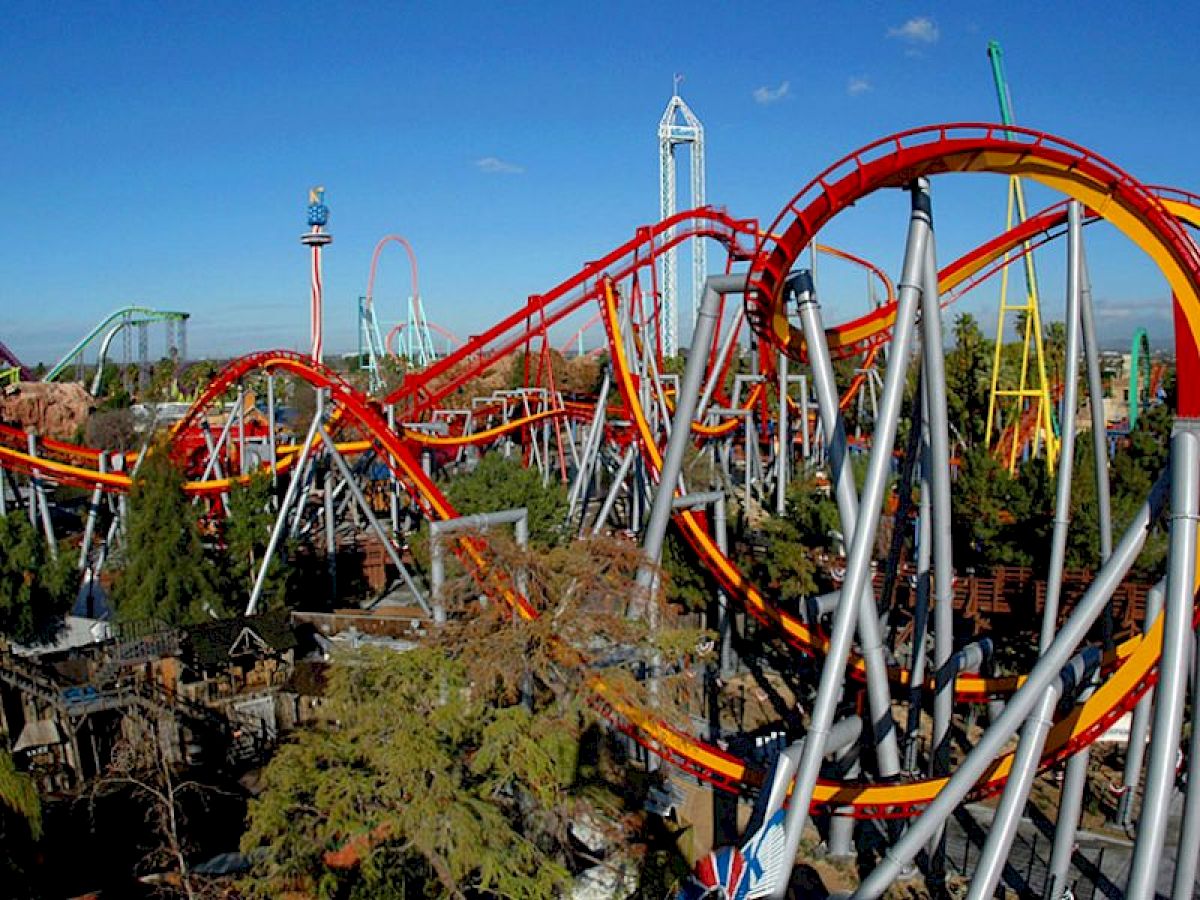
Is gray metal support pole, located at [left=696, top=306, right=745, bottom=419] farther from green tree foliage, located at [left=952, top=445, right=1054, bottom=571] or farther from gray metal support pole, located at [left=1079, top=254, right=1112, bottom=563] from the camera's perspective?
gray metal support pole, located at [left=1079, top=254, right=1112, bottom=563]

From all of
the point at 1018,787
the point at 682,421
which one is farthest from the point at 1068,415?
the point at 1018,787

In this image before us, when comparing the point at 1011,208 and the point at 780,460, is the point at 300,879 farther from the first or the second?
the point at 1011,208

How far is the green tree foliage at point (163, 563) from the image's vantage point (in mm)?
16016

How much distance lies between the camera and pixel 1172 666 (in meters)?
6.63

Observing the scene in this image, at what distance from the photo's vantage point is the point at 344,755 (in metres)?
8.29

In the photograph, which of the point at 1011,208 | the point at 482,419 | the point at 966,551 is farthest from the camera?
the point at 482,419

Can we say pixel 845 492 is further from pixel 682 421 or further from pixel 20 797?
pixel 20 797

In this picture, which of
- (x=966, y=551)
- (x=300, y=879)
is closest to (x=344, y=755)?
(x=300, y=879)

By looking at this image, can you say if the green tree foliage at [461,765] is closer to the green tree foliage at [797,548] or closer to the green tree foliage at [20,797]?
the green tree foliage at [20,797]

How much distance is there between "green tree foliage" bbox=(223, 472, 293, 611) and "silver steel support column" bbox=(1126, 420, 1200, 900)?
13544 millimetres

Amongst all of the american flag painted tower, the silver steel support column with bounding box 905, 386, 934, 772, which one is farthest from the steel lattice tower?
the silver steel support column with bounding box 905, 386, 934, 772

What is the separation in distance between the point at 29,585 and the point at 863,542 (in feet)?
46.2

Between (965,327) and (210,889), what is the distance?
28359 millimetres

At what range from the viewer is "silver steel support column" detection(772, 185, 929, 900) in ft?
25.9
